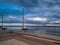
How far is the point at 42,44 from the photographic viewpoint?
11180 millimetres

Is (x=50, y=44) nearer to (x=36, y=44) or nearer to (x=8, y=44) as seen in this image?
(x=36, y=44)

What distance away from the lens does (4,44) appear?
1089cm

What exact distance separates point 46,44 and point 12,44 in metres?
2.74

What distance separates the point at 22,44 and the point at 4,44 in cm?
142

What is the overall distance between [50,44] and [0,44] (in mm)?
4011

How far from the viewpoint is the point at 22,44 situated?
11.0 meters

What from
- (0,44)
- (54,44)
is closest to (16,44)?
(0,44)

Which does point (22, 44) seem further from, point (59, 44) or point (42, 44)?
point (59, 44)

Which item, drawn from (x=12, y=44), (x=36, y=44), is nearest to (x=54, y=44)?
(x=36, y=44)

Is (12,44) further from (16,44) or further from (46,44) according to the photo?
(46,44)

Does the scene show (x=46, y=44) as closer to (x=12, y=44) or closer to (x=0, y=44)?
(x=12, y=44)

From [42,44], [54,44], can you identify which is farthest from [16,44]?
[54,44]

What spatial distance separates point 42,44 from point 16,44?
210 centimetres

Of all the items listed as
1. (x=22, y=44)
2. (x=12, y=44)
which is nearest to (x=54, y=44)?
(x=22, y=44)
